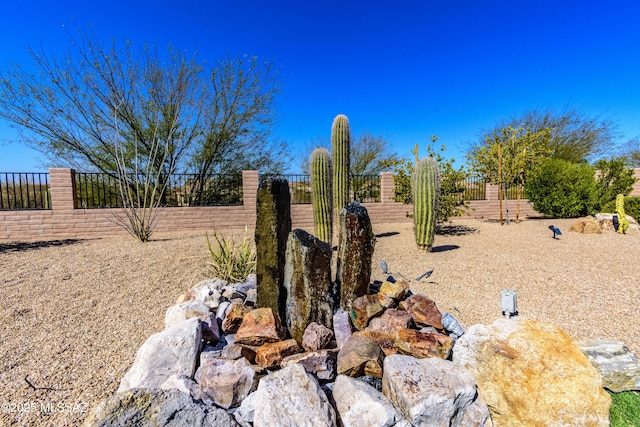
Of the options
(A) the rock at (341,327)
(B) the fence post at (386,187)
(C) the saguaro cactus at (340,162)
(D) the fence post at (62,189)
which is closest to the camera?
(A) the rock at (341,327)

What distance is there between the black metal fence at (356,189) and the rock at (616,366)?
996cm

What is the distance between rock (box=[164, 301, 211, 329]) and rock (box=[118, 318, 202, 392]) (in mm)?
331

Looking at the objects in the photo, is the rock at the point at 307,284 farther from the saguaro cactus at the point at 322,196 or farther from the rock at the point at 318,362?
the saguaro cactus at the point at 322,196

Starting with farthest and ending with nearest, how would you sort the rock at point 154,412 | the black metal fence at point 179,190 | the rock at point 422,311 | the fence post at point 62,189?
the black metal fence at point 179,190, the fence post at point 62,189, the rock at point 422,311, the rock at point 154,412

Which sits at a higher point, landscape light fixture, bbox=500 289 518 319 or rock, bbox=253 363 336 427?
landscape light fixture, bbox=500 289 518 319

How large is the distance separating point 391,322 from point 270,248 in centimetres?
101

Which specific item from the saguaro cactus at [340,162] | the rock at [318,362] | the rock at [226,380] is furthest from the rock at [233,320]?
the saguaro cactus at [340,162]

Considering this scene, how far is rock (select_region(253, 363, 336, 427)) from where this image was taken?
4.61ft

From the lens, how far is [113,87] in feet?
33.0

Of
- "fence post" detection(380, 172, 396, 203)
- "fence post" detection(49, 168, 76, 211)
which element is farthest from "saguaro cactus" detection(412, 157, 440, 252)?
"fence post" detection(49, 168, 76, 211)

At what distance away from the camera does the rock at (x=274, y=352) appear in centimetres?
181

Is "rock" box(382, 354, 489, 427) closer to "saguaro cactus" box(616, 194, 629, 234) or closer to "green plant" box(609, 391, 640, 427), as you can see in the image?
"green plant" box(609, 391, 640, 427)

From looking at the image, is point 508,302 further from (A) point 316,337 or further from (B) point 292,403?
(B) point 292,403

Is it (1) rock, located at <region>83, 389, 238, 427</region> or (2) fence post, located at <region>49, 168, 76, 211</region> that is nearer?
(1) rock, located at <region>83, 389, 238, 427</region>
